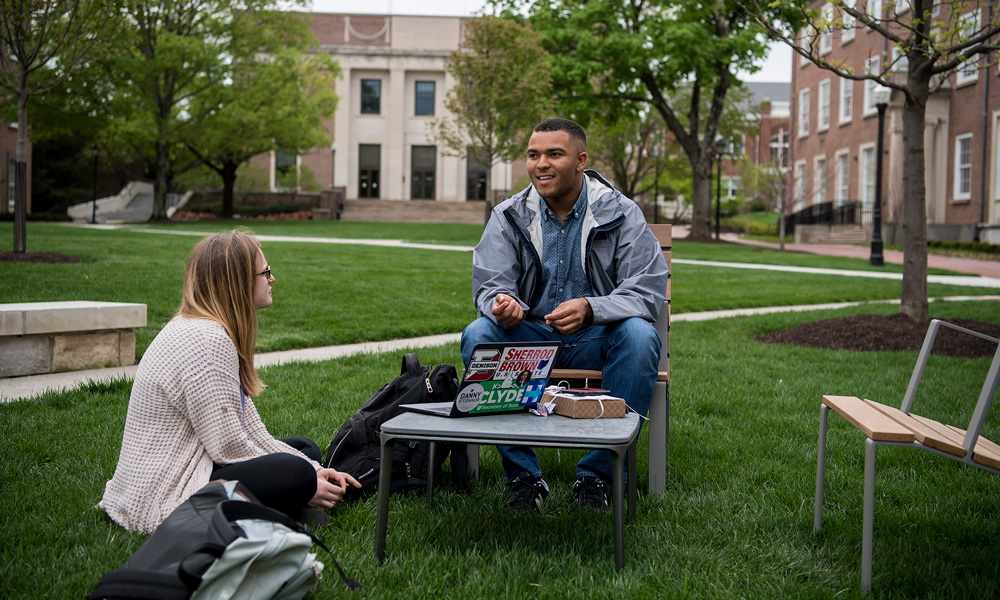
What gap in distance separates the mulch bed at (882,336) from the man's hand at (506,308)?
221 inches

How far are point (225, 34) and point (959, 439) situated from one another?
108 ft

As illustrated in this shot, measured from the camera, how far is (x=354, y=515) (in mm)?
3619

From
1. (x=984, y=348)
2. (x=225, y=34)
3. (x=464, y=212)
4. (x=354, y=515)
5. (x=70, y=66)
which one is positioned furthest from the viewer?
(x=464, y=212)

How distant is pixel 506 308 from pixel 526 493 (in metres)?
0.85

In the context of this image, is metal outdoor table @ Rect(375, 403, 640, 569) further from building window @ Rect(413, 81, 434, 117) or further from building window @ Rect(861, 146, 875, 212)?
building window @ Rect(413, 81, 434, 117)

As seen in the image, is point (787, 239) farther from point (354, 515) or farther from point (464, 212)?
point (354, 515)

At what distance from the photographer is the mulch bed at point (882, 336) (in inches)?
334

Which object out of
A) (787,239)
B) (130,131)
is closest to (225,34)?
(130,131)

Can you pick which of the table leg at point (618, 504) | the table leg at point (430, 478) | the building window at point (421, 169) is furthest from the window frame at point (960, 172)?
the building window at point (421, 169)

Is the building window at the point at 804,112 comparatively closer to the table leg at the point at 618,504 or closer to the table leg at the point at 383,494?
the table leg at the point at 618,504

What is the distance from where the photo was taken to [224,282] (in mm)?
3127

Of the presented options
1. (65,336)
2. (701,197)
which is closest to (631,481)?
(65,336)

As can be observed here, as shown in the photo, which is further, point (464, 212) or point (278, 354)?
point (464, 212)

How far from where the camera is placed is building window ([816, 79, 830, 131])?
129ft
